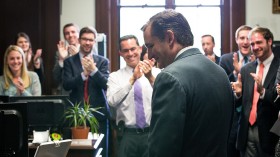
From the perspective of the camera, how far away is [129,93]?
4520 mm

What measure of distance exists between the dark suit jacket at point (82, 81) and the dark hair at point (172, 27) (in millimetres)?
2847

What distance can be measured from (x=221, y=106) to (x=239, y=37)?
11.1ft

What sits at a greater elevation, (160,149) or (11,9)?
(11,9)

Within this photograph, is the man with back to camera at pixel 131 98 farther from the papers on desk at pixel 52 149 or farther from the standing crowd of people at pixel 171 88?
the papers on desk at pixel 52 149

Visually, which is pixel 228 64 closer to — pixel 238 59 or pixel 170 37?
pixel 238 59

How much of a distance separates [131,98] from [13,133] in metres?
1.45

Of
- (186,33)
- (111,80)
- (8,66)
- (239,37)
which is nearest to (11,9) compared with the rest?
(8,66)

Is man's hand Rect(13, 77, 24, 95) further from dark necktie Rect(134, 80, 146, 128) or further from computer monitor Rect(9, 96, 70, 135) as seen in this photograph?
dark necktie Rect(134, 80, 146, 128)

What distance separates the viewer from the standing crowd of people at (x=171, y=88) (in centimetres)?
210

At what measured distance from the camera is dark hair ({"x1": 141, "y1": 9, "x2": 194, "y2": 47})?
217 centimetres

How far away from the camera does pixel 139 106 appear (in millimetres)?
4418

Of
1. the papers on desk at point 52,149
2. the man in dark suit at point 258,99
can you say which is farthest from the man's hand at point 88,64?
the papers on desk at point 52,149

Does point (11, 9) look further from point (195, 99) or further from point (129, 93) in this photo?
point (195, 99)

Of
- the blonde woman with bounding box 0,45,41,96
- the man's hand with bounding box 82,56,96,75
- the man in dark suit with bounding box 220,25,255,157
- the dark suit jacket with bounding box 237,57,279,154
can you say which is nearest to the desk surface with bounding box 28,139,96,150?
the man's hand with bounding box 82,56,96,75
